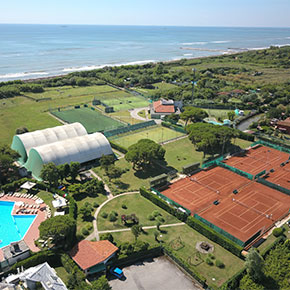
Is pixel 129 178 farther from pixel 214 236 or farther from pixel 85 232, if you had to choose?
pixel 214 236

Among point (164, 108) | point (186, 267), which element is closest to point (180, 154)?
point (164, 108)

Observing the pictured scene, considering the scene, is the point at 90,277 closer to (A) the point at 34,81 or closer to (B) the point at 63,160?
(B) the point at 63,160

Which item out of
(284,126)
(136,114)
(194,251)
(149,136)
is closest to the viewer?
(194,251)

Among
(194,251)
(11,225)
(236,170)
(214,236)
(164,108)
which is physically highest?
(164,108)

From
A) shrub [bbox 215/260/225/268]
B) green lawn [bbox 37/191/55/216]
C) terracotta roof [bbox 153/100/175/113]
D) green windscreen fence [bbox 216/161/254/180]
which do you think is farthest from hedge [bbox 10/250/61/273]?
terracotta roof [bbox 153/100/175/113]

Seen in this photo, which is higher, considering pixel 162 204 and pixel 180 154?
pixel 180 154

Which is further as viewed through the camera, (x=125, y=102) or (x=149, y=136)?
(x=125, y=102)

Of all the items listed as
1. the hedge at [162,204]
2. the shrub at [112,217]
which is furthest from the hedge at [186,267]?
the shrub at [112,217]

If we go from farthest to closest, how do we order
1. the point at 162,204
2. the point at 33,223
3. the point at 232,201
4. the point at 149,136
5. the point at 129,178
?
the point at 149,136, the point at 129,178, the point at 232,201, the point at 162,204, the point at 33,223

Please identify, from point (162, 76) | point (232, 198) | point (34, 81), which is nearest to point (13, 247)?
point (232, 198)
